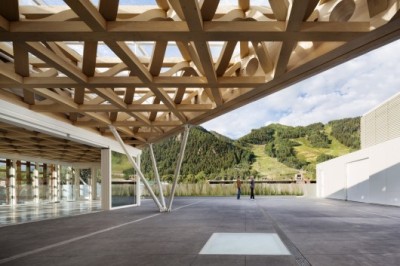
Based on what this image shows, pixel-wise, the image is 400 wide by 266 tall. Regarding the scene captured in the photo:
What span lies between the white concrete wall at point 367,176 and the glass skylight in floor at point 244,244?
55.8 ft

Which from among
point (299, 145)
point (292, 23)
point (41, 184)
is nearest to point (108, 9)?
point (292, 23)

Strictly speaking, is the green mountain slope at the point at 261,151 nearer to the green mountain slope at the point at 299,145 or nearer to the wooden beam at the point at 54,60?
the green mountain slope at the point at 299,145

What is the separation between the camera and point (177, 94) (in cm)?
1373

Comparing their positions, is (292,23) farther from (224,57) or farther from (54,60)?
(54,60)

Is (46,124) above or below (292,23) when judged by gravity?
below

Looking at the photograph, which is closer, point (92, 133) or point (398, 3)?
point (398, 3)

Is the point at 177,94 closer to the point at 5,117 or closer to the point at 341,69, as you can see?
the point at 5,117

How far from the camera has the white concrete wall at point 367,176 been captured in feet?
80.1

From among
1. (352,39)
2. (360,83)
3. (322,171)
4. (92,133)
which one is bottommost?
(322,171)

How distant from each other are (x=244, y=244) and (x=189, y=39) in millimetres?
4432

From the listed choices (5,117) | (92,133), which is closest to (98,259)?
(5,117)

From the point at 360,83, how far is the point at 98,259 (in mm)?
161177

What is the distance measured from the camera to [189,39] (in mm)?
7305

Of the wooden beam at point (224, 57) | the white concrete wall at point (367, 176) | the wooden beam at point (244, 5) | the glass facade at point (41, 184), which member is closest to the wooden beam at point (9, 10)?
the wooden beam at point (244, 5)
